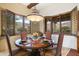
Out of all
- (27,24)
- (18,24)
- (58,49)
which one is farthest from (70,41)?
(18,24)

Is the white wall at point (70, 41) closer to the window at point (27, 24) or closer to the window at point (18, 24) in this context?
the window at point (27, 24)

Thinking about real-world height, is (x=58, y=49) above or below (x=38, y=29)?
below

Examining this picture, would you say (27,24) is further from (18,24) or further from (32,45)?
(32,45)

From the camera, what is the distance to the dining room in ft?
5.68

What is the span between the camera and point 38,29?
5.82 ft

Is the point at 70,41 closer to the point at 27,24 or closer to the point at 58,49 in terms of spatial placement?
the point at 58,49

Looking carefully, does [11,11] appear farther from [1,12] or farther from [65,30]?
[65,30]

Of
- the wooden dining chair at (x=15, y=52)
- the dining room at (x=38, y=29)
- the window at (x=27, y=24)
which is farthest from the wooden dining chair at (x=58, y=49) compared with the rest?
the window at (x=27, y=24)

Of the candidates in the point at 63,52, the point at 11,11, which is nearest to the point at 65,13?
the point at 63,52

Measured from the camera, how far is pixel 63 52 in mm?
1800

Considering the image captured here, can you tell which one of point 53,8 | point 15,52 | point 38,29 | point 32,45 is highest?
point 53,8

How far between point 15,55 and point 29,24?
57 centimetres

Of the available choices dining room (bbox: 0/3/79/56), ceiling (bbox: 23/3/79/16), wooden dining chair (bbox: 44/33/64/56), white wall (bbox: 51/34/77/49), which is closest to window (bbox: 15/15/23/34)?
dining room (bbox: 0/3/79/56)

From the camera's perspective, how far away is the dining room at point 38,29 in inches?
68.2
